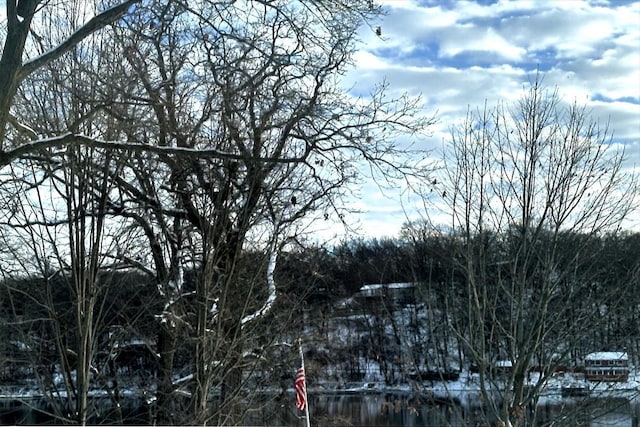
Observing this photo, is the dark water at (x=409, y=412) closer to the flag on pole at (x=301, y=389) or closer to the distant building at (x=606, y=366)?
the distant building at (x=606, y=366)

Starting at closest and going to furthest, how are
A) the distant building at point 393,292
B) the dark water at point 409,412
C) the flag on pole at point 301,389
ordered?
the dark water at point 409,412
the flag on pole at point 301,389
the distant building at point 393,292

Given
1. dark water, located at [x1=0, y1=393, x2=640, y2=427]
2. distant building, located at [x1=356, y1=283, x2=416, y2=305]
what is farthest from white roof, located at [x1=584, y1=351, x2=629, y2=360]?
distant building, located at [x1=356, y1=283, x2=416, y2=305]

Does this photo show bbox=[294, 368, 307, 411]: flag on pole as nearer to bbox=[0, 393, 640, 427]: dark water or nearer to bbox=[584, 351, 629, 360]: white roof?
bbox=[0, 393, 640, 427]: dark water

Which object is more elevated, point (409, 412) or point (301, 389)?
point (301, 389)

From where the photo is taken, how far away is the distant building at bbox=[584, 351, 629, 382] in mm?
8712

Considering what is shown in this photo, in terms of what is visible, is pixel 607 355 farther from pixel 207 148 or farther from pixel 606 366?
pixel 207 148

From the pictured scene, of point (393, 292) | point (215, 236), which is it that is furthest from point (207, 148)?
point (393, 292)

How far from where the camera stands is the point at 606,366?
9.01 m

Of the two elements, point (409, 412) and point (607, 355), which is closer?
point (607, 355)

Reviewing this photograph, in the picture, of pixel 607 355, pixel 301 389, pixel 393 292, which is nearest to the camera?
pixel 607 355

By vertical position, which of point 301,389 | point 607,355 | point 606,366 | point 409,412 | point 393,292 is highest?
point 393,292

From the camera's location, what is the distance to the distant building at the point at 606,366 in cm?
871

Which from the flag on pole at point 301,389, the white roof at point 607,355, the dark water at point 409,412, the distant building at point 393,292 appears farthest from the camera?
the distant building at point 393,292

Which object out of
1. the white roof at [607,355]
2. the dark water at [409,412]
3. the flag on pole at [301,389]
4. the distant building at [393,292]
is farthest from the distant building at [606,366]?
the flag on pole at [301,389]
